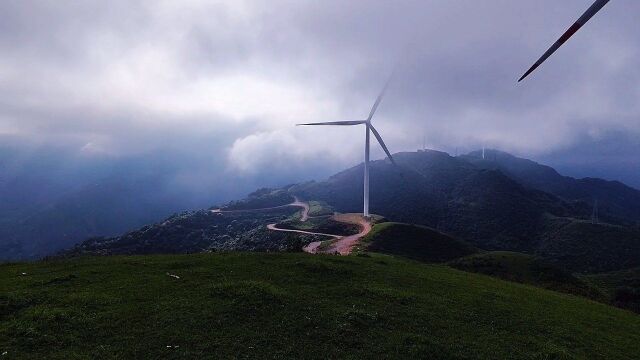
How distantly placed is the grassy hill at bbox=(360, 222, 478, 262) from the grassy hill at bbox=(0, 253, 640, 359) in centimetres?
6834

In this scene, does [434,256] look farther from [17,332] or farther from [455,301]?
[17,332]

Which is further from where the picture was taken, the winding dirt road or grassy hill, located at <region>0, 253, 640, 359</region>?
the winding dirt road

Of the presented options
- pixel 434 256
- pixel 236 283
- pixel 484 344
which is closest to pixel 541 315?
pixel 484 344

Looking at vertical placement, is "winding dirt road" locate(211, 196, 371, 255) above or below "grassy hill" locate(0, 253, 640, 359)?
below

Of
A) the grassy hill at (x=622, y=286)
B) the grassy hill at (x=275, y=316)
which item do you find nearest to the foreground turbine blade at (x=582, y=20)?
the grassy hill at (x=275, y=316)

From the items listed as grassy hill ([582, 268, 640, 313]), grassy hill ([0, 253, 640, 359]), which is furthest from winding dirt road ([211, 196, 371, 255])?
grassy hill ([582, 268, 640, 313])

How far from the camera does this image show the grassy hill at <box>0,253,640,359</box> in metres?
23.7

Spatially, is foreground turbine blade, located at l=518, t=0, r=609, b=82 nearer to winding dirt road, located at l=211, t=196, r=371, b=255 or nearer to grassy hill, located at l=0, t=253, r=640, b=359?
grassy hill, located at l=0, t=253, r=640, b=359

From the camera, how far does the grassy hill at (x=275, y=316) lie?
23656 mm

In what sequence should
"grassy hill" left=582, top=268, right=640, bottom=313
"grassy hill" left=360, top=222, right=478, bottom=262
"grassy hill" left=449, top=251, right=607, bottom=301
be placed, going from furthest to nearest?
1. "grassy hill" left=360, top=222, right=478, bottom=262
2. "grassy hill" left=449, top=251, right=607, bottom=301
3. "grassy hill" left=582, top=268, right=640, bottom=313

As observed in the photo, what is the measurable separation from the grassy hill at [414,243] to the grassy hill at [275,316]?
68.3 m

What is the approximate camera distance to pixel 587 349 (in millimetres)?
29156

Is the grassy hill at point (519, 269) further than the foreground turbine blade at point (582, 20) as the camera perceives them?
Yes

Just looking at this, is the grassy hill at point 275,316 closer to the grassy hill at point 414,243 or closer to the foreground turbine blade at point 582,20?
the foreground turbine blade at point 582,20
